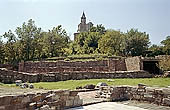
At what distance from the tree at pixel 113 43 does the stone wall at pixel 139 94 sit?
32.6 metres

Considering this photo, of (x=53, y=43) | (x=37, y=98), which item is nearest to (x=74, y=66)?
(x=53, y=43)

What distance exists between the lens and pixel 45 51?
4147 centimetres

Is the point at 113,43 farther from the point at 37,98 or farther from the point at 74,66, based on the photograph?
the point at 37,98

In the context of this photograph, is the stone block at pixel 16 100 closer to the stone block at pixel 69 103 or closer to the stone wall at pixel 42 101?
the stone wall at pixel 42 101

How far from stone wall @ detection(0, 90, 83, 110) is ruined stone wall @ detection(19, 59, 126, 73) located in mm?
20117

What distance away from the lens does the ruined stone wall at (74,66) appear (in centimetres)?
2770

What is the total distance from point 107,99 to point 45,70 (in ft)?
65.2

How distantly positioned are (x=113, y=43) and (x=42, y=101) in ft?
122

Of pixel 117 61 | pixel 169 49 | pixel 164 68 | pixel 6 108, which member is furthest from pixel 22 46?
pixel 6 108

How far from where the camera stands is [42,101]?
6.43m

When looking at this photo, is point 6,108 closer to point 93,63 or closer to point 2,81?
point 2,81

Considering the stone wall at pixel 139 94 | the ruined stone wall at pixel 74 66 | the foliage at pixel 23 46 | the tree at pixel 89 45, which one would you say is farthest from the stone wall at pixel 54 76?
the tree at pixel 89 45

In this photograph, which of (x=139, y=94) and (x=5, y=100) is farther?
(x=139, y=94)

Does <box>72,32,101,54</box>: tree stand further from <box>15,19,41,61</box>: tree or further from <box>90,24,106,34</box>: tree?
<box>15,19,41,61</box>: tree
